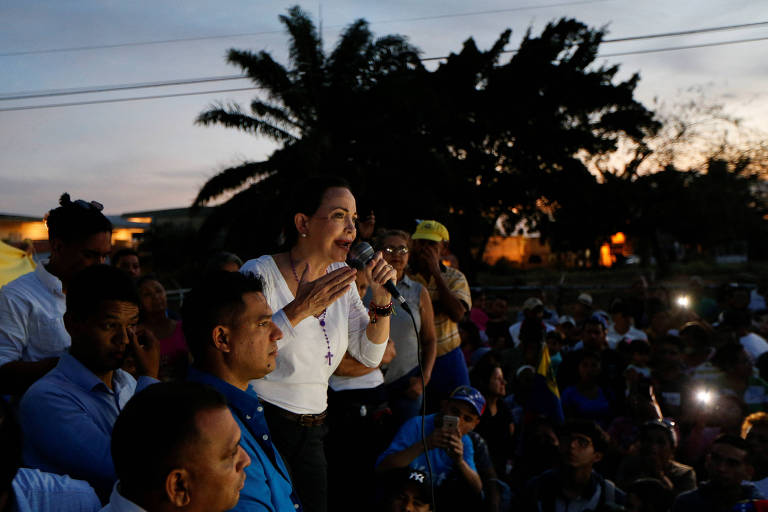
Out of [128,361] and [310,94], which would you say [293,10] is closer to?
[310,94]

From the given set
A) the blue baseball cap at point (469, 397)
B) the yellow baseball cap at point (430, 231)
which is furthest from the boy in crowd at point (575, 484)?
the yellow baseball cap at point (430, 231)

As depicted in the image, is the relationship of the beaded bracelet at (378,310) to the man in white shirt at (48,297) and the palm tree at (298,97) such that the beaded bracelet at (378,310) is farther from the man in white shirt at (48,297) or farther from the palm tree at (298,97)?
the palm tree at (298,97)

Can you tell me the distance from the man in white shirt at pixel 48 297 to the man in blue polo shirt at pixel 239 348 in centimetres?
86

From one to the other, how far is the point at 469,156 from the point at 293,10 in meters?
8.90

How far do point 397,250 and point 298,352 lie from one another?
1771 millimetres

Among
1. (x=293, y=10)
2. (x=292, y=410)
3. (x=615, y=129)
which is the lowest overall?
(x=292, y=410)

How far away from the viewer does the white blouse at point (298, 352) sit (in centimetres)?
256

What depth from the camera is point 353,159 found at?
19906mm

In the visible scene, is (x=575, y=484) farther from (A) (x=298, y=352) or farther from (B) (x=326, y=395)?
(A) (x=298, y=352)

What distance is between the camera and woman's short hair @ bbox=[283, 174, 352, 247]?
289 centimetres

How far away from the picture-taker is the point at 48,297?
9.29 feet

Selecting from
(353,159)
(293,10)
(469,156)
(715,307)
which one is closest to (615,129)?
(469,156)

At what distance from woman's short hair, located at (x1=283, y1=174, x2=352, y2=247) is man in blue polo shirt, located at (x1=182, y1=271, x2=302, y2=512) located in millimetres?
756

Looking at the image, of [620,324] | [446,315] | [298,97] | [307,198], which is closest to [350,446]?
[307,198]
